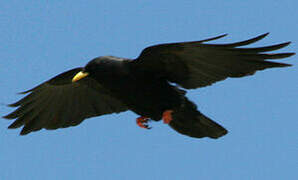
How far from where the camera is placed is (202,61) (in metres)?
8.50

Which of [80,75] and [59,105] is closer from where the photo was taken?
[80,75]

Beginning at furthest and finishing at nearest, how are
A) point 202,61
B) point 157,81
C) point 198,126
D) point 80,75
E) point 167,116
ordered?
point 198,126 < point 80,75 < point 167,116 < point 157,81 < point 202,61

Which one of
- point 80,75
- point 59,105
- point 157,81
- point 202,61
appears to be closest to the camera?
point 202,61

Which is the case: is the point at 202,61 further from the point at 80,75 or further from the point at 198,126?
the point at 80,75

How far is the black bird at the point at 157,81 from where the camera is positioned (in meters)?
8.26

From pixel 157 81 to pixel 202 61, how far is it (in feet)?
2.45

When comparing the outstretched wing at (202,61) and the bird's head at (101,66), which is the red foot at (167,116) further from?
the bird's head at (101,66)

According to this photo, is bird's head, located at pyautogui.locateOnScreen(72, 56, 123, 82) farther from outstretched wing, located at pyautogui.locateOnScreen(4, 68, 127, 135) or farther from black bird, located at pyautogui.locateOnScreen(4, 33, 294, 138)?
outstretched wing, located at pyautogui.locateOnScreen(4, 68, 127, 135)

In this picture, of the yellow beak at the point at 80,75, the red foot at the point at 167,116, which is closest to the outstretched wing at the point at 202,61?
the red foot at the point at 167,116

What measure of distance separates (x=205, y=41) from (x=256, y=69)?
890mm

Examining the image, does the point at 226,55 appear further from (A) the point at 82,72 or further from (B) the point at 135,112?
(A) the point at 82,72

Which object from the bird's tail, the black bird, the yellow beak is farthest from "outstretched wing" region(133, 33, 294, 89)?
the yellow beak

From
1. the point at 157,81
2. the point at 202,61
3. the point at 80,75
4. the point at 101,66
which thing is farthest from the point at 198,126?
the point at 80,75

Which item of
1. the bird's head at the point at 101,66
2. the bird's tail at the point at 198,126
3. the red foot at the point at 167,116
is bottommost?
the bird's tail at the point at 198,126
